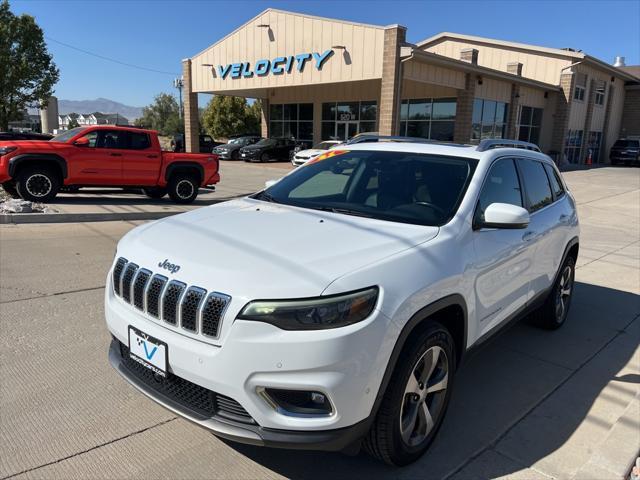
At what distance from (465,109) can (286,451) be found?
22.7 meters

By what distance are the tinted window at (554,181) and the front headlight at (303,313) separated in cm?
343

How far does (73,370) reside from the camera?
3.66m

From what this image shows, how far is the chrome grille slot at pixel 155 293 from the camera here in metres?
2.52

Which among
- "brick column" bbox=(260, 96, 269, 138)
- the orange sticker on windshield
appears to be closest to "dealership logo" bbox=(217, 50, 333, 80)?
"brick column" bbox=(260, 96, 269, 138)

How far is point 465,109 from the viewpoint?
23297 mm

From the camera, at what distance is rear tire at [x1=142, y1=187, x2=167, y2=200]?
12.4m

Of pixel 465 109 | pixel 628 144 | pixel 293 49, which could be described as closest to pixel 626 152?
pixel 628 144

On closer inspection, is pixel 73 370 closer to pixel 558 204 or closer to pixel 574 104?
pixel 558 204

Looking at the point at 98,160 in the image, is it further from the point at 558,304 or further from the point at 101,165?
the point at 558,304

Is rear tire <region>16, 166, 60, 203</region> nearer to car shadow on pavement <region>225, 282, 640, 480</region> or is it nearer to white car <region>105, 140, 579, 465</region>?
white car <region>105, 140, 579, 465</region>

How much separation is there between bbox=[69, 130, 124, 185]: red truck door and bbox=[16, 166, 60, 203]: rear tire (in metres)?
0.38

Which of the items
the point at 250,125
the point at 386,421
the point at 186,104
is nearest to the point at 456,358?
the point at 386,421

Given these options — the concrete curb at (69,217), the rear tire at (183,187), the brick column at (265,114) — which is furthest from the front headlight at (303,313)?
→ the brick column at (265,114)

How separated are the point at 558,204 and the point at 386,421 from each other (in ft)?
10.6
